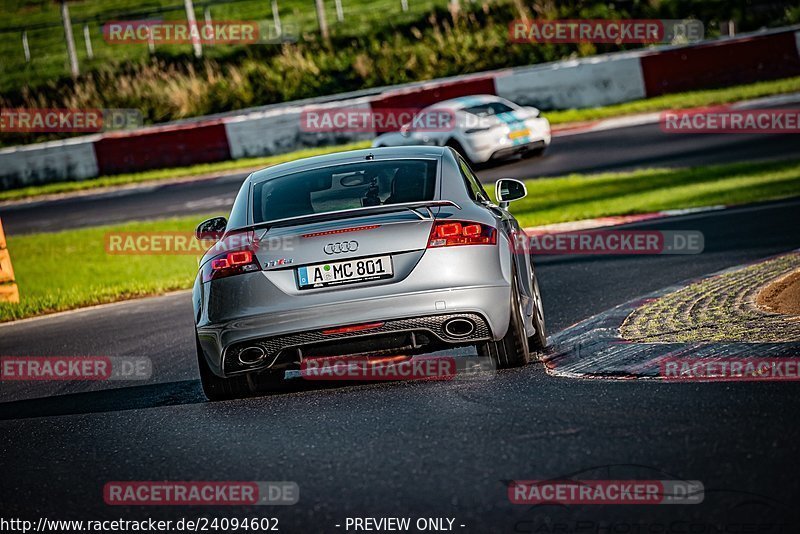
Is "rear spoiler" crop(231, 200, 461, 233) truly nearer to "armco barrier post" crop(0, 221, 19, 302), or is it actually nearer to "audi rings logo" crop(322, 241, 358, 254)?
"audi rings logo" crop(322, 241, 358, 254)

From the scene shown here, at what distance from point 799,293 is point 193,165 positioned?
81.3 ft

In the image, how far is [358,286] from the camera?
23.7 feet

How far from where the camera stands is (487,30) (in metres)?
40.1

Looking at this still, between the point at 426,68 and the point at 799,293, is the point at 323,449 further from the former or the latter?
the point at 426,68

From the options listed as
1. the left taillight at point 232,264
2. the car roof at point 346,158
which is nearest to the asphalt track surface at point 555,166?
the car roof at point 346,158

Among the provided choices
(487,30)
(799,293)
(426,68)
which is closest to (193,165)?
(426,68)

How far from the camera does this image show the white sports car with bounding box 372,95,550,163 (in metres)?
25.1

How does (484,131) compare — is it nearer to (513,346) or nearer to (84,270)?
(84,270)

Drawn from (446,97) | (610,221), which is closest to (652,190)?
(610,221)

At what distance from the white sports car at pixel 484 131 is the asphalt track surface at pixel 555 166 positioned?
0.43 metres

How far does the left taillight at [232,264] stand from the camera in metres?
7.32

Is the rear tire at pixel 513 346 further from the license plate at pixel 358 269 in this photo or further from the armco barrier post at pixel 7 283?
the armco barrier post at pixel 7 283

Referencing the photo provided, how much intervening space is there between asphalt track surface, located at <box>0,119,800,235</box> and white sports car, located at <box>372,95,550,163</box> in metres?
0.43

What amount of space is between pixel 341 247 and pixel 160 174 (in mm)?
25281
